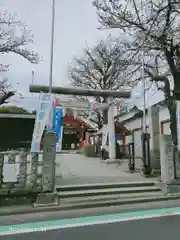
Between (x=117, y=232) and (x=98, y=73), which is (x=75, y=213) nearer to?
(x=117, y=232)

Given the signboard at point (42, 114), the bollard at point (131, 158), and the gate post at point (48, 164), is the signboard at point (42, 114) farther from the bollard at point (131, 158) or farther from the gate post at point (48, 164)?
the bollard at point (131, 158)

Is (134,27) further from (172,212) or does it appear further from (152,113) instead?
(172,212)

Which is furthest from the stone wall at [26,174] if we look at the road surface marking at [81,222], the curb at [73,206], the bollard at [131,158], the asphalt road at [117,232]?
the bollard at [131,158]

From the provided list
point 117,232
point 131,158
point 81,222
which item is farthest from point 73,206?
point 131,158

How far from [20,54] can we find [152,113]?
31.5 ft

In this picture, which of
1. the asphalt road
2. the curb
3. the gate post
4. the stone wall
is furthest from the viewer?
the gate post

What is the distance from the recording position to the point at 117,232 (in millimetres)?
5891

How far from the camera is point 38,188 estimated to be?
359 inches

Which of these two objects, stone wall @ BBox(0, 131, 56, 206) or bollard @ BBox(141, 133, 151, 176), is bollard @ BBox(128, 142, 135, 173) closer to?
bollard @ BBox(141, 133, 151, 176)

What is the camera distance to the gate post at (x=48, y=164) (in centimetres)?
899

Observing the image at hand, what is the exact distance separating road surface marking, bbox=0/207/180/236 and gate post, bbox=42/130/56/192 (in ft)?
6.86

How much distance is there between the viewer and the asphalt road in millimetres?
5547

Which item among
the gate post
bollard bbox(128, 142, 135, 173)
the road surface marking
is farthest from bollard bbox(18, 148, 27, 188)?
bollard bbox(128, 142, 135, 173)

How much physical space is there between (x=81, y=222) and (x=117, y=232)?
1.24 meters
